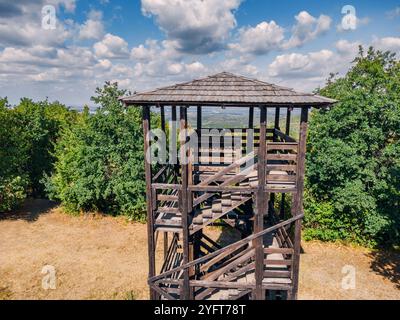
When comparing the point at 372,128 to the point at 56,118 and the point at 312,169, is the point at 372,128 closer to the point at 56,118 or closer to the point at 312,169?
the point at 312,169

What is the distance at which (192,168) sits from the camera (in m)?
9.09

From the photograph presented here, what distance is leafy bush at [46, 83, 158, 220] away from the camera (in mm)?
18922

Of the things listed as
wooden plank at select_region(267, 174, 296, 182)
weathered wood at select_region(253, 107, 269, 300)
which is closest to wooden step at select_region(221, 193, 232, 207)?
weathered wood at select_region(253, 107, 269, 300)

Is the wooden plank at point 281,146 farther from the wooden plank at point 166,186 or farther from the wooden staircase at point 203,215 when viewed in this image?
the wooden plank at point 166,186

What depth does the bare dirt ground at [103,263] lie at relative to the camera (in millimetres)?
12367

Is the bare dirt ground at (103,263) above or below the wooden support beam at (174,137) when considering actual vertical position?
below

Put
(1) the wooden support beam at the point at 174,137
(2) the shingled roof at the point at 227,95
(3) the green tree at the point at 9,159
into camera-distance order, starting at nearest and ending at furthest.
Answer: (2) the shingled roof at the point at 227,95
(1) the wooden support beam at the point at 174,137
(3) the green tree at the point at 9,159

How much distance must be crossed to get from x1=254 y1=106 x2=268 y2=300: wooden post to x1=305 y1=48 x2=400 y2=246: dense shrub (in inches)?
342

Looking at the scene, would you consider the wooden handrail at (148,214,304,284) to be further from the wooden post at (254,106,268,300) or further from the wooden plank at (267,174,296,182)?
the wooden plank at (267,174,296,182)

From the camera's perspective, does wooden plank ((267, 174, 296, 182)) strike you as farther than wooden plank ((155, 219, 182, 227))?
No

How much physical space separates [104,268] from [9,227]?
882cm

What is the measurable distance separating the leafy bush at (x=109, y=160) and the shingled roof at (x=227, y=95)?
441 inches

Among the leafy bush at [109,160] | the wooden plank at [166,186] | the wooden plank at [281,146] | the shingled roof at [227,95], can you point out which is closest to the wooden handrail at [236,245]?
the wooden plank at [281,146]
